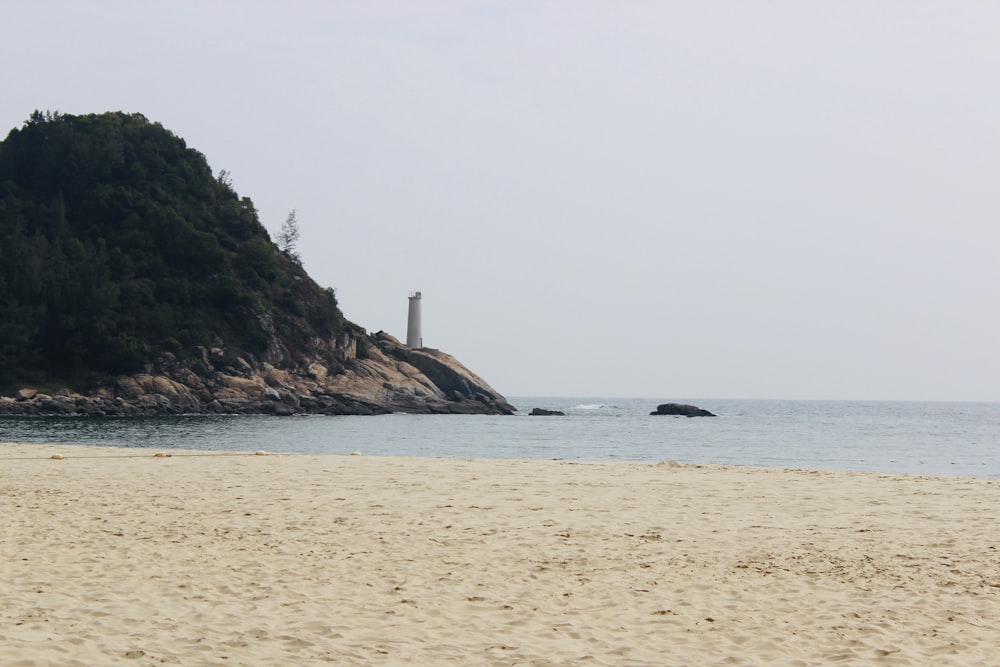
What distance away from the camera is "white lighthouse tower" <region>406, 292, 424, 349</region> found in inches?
5256

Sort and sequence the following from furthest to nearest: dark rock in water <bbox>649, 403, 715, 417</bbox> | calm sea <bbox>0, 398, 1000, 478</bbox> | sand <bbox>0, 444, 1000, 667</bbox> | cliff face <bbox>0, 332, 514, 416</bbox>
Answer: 1. dark rock in water <bbox>649, 403, 715, 417</bbox>
2. cliff face <bbox>0, 332, 514, 416</bbox>
3. calm sea <bbox>0, 398, 1000, 478</bbox>
4. sand <bbox>0, 444, 1000, 667</bbox>

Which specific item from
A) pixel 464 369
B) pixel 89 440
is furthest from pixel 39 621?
pixel 464 369

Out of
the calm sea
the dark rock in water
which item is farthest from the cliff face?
the dark rock in water

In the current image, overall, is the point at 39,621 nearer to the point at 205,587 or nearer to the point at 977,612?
the point at 205,587

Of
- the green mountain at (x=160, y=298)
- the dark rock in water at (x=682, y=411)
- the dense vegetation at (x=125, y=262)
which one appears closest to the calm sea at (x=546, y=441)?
the green mountain at (x=160, y=298)

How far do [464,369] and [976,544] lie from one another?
10816 centimetres

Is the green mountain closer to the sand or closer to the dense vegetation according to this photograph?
the dense vegetation

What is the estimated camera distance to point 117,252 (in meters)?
105

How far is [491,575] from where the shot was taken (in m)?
11.4

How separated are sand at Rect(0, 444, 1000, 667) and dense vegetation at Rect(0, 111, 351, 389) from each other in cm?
7857

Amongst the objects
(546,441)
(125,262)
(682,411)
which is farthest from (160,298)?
(682,411)

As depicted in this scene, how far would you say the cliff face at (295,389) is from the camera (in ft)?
282

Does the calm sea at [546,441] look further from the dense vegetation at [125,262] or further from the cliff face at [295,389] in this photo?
the dense vegetation at [125,262]

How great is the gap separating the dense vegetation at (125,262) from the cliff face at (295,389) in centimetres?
251
